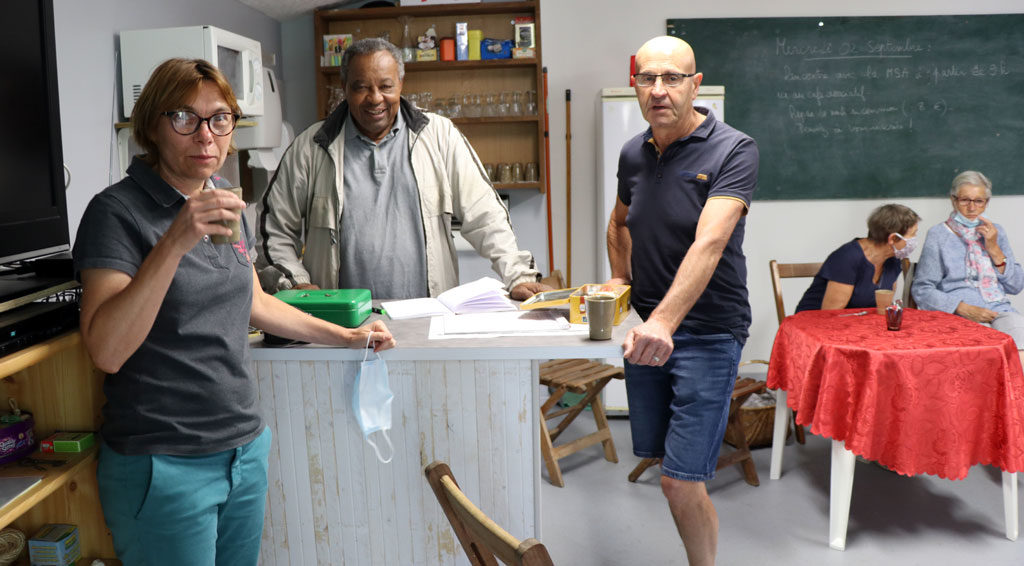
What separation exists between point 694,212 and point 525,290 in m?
0.52

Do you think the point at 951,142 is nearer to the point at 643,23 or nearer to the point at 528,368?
the point at 643,23

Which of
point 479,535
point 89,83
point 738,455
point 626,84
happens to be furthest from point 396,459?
point 626,84

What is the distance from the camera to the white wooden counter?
195cm

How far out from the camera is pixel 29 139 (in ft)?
5.36

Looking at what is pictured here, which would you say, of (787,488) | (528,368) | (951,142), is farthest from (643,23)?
(528,368)

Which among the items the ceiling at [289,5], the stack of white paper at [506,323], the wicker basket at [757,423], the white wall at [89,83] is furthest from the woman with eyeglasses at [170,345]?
the ceiling at [289,5]

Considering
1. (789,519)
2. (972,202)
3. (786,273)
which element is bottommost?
(789,519)

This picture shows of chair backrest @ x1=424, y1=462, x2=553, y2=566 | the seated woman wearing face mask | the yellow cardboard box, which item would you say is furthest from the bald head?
the seated woman wearing face mask

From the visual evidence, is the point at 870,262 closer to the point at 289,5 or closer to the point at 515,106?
the point at 515,106

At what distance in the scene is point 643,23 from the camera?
203 inches

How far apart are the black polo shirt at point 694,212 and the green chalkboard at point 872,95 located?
2.94 metres

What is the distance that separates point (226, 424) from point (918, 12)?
16.6 ft

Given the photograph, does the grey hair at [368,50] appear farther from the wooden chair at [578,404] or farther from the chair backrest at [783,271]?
the chair backrest at [783,271]

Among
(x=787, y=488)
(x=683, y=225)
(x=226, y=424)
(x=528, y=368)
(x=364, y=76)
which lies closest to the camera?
(x=226, y=424)
